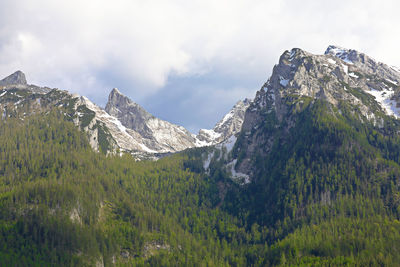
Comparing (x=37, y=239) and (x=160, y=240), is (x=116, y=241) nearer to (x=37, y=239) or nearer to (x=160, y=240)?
(x=160, y=240)

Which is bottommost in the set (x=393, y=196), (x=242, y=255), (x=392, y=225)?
(x=242, y=255)

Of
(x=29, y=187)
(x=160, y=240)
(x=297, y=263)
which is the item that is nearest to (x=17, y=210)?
(x=29, y=187)

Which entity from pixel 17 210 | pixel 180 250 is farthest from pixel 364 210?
pixel 17 210

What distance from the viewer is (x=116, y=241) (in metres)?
186

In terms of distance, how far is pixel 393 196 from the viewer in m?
190

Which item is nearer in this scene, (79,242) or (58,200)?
(79,242)

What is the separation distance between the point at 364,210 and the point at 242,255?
64.0 m

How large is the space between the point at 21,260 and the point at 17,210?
32.0 metres

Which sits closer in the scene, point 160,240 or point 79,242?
point 79,242

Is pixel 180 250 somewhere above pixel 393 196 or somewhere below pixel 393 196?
below

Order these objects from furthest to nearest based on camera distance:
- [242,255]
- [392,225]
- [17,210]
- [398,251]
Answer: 1. [242,255]
2. [17,210]
3. [392,225]
4. [398,251]

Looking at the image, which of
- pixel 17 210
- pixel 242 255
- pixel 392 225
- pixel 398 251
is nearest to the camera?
pixel 398 251

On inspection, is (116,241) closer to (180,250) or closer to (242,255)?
(180,250)

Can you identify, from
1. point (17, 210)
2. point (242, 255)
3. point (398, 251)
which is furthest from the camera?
point (242, 255)
